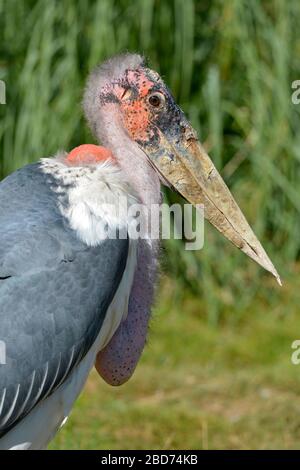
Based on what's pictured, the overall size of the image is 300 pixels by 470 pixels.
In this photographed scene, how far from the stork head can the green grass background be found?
8.73 feet

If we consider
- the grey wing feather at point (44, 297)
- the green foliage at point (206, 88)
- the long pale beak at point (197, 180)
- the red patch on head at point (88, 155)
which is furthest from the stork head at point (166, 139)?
the green foliage at point (206, 88)

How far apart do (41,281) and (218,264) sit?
3823 mm

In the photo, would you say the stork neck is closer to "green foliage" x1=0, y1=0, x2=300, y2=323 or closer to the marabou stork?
the marabou stork

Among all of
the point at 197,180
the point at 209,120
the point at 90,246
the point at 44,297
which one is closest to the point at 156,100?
the point at 197,180

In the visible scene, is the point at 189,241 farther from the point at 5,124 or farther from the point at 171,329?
the point at 5,124

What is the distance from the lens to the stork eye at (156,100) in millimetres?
3895

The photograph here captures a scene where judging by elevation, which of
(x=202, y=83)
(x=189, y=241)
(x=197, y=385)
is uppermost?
(x=202, y=83)

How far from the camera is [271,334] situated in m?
6.92

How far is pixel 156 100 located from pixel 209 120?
10.6ft

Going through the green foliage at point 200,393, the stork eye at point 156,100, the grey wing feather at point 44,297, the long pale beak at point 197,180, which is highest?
the stork eye at point 156,100

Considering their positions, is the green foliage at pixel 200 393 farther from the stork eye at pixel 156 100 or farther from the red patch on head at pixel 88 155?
the stork eye at pixel 156 100

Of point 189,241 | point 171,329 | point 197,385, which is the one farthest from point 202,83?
point 197,385

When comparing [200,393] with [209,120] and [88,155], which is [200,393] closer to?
[209,120]

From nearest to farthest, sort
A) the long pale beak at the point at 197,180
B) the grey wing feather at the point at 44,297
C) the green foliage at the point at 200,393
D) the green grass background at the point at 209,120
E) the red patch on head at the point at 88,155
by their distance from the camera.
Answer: the grey wing feather at the point at 44,297 < the red patch on head at the point at 88,155 < the long pale beak at the point at 197,180 < the green foliage at the point at 200,393 < the green grass background at the point at 209,120
